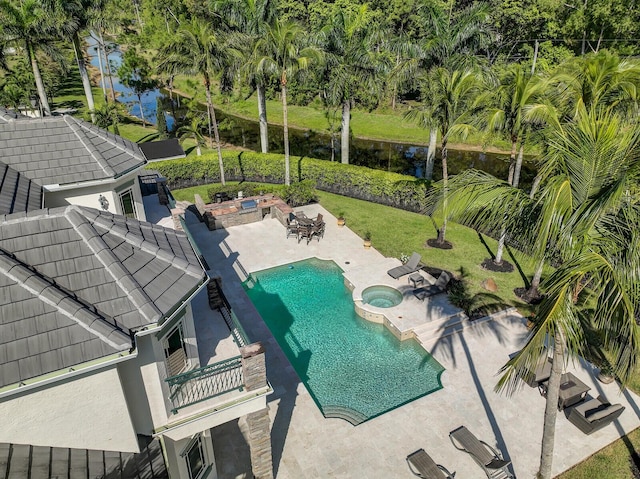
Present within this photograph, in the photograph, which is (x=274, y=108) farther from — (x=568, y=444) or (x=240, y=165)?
(x=568, y=444)

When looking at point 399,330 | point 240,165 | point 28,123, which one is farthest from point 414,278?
point 240,165

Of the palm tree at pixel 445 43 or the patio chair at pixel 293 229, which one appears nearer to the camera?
the patio chair at pixel 293 229

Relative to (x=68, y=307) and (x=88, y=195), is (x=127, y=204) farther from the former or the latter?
(x=68, y=307)

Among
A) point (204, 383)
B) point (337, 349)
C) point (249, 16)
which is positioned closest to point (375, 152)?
point (249, 16)

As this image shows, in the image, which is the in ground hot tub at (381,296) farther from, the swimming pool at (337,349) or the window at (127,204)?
the window at (127,204)

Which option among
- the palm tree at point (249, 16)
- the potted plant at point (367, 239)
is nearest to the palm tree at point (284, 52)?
the palm tree at point (249, 16)

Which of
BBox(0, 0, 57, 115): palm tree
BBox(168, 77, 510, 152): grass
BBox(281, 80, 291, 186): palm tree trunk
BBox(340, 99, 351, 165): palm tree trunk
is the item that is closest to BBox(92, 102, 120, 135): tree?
BBox(0, 0, 57, 115): palm tree
